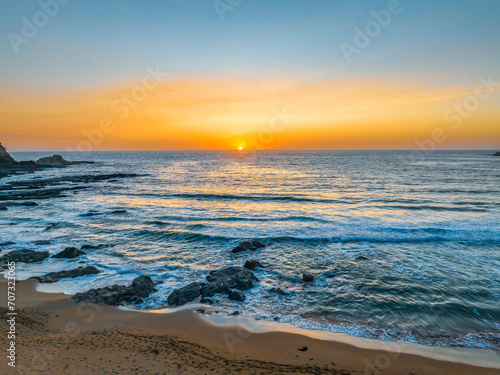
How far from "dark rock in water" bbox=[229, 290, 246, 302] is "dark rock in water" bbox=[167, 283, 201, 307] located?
1518 millimetres

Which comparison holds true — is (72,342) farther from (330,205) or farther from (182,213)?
(330,205)

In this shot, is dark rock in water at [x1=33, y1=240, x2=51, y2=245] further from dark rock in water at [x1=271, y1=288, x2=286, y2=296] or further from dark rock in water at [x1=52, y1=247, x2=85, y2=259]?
dark rock in water at [x1=271, y1=288, x2=286, y2=296]

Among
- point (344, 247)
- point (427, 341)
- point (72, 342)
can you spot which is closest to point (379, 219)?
point (344, 247)

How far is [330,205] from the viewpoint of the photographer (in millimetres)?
34031

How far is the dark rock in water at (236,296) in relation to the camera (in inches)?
490

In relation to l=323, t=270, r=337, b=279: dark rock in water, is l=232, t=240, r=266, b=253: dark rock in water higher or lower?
higher

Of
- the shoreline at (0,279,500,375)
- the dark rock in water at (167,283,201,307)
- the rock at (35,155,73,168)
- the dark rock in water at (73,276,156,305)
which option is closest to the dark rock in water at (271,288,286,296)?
the shoreline at (0,279,500,375)

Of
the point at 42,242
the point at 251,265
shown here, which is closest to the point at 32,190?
the point at 42,242

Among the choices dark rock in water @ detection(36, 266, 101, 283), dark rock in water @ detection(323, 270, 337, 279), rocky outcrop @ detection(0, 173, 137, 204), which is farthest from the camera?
rocky outcrop @ detection(0, 173, 137, 204)

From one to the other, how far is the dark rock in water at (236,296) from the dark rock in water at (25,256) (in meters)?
12.4

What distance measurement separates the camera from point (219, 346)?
29.7ft

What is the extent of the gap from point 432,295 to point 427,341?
12.7ft

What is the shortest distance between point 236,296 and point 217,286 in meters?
1.24

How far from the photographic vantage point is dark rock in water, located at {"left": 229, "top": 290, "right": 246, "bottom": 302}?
12.5 m
